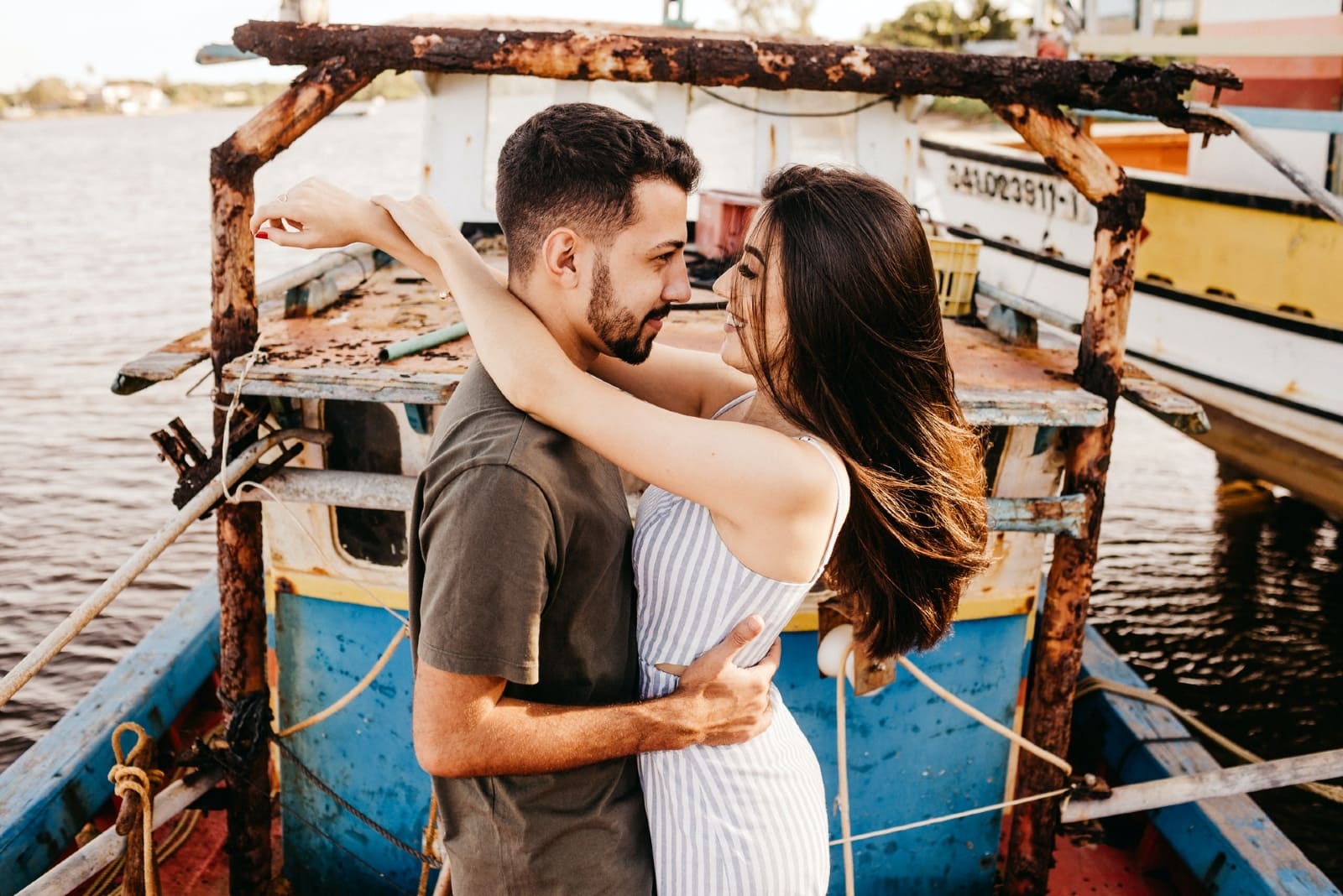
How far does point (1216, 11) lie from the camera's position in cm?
817

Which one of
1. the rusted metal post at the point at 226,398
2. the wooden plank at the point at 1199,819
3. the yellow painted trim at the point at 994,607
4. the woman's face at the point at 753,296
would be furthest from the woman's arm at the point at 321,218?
the wooden plank at the point at 1199,819

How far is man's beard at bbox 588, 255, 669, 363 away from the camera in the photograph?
1900 mm

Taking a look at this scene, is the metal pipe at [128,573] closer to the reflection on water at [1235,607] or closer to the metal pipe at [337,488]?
the metal pipe at [337,488]

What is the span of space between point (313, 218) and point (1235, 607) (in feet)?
26.6

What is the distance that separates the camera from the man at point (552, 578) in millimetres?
1592

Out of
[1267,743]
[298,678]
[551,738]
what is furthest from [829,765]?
[1267,743]

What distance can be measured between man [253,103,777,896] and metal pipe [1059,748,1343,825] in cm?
217

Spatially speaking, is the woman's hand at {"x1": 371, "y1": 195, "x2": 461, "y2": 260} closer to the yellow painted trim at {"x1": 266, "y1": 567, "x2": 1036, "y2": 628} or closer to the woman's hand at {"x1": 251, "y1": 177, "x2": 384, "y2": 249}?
the woman's hand at {"x1": 251, "y1": 177, "x2": 384, "y2": 249}

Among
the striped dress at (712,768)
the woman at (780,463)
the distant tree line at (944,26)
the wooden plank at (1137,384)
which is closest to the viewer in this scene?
the woman at (780,463)

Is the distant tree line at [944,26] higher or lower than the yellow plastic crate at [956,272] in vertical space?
higher

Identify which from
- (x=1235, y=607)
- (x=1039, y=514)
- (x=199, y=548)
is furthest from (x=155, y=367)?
(x=1235, y=607)

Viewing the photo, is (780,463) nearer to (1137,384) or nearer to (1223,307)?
(1137,384)

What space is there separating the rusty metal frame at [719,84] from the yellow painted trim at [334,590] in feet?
1.24

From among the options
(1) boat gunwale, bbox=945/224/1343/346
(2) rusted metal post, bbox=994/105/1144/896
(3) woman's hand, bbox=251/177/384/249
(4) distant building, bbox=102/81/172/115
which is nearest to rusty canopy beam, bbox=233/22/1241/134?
(2) rusted metal post, bbox=994/105/1144/896
